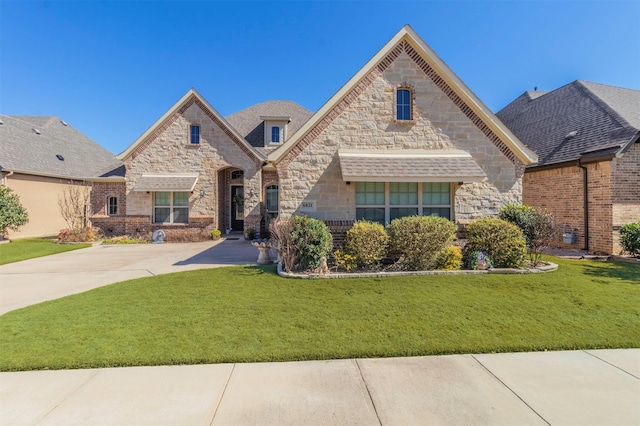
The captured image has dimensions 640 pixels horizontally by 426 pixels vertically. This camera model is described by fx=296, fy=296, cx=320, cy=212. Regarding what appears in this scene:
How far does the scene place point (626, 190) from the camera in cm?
1081

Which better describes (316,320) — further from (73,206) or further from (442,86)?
(73,206)

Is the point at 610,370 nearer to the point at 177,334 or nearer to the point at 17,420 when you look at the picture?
the point at 177,334

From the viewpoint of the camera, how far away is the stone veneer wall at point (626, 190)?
35.2 feet

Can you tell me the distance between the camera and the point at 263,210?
17703mm

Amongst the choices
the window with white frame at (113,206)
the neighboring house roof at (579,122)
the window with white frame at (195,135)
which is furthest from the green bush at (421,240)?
the window with white frame at (113,206)

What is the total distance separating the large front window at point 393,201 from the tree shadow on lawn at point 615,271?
4.06m

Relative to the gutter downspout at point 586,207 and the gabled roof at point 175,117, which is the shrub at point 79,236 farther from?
the gutter downspout at point 586,207

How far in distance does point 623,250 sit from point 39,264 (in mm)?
20782

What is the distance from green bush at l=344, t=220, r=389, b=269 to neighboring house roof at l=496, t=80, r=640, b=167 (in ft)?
30.5

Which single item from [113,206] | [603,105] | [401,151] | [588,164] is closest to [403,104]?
[401,151]

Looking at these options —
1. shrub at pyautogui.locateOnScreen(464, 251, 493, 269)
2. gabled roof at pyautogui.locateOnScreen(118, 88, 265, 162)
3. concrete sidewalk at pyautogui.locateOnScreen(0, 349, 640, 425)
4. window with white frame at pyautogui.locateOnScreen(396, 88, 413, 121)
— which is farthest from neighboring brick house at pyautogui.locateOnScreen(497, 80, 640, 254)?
gabled roof at pyautogui.locateOnScreen(118, 88, 265, 162)

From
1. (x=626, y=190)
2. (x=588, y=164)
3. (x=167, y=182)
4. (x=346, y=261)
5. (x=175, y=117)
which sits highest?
(x=175, y=117)

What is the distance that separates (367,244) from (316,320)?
3559 millimetres

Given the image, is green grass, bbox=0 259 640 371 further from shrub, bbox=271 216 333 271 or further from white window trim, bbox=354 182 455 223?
white window trim, bbox=354 182 455 223
